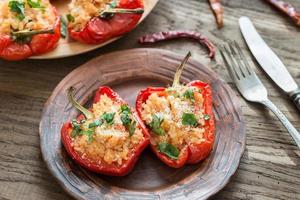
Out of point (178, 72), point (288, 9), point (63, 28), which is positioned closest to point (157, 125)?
point (178, 72)

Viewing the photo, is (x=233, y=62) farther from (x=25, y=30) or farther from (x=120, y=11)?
(x=25, y=30)

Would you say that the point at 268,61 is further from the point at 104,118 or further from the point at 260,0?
the point at 104,118

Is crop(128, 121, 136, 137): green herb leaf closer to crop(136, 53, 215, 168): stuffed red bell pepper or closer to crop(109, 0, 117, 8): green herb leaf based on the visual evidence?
crop(136, 53, 215, 168): stuffed red bell pepper

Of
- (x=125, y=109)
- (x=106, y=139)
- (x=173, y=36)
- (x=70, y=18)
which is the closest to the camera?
(x=106, y=139)

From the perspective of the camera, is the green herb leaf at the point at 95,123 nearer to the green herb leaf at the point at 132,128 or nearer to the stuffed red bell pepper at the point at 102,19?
the green herb leaf at the point at 132,128

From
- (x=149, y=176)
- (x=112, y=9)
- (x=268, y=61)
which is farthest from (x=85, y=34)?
(x=268, y=61)

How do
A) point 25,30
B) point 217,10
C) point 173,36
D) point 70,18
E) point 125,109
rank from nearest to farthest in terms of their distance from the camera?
1. point 125,109
2. point 25,30
3. point 70,18
4. point 173,36
5. point 217,10
